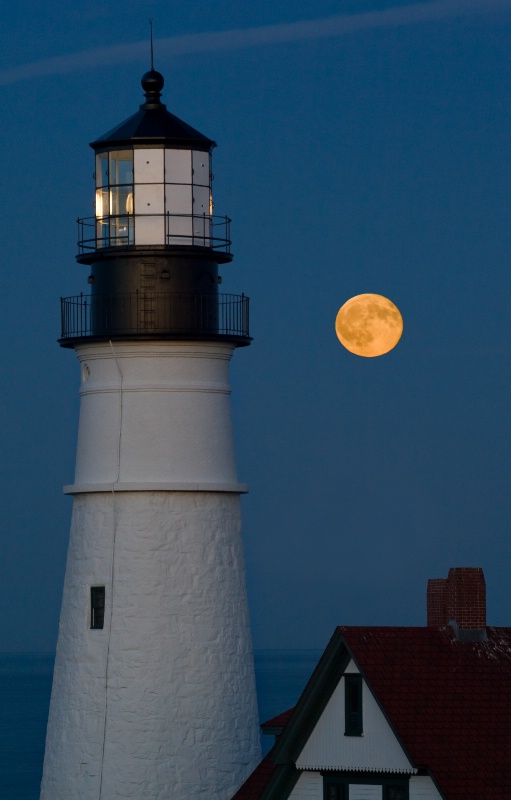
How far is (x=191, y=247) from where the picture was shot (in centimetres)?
3111

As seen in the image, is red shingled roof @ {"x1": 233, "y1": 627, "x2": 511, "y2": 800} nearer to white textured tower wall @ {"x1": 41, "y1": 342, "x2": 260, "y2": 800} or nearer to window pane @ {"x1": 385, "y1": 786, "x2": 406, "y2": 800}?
window pane @ {"x1": 385, "y1": 786, "x2": 406, "y2": 800}

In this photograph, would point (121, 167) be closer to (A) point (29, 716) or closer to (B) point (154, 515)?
(B) point (154, 515)

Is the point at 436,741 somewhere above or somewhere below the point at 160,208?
below

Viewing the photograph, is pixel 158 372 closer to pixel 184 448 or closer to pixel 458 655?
pixel 184 448

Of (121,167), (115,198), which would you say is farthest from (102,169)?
(115,198)

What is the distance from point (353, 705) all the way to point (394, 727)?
0.73 meters

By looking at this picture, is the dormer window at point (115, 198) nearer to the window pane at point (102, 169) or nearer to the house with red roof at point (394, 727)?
the window pane at point (102, 169)

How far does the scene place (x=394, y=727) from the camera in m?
25.5

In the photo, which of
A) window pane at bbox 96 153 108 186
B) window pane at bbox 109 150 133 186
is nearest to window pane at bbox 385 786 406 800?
window pane at bbox 109 150 133 186

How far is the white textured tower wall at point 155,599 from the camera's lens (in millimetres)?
30422

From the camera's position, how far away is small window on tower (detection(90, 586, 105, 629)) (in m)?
30.8

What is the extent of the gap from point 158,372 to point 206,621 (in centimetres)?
393

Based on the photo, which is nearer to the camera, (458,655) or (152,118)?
(458,655)

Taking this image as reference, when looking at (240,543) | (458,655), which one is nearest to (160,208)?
(240,543)
